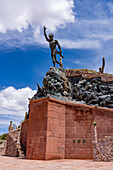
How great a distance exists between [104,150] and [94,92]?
956 inches

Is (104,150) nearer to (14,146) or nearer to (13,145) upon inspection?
(14,146)

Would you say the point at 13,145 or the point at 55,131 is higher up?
the point at 55,131

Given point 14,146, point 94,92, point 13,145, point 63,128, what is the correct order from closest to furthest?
point 63,128, point 14,146, point 13,145, point 94,92

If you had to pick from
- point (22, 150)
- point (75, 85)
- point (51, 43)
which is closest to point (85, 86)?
point (75, 85)

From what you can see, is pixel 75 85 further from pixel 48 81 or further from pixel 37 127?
pixel 37 127

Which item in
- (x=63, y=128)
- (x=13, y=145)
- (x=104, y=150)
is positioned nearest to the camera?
(x=104, y=150)

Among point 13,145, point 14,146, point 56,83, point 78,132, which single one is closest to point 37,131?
point 78,132

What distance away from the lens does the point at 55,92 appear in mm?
15141

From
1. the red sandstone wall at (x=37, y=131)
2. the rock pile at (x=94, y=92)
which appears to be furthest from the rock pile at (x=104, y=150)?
the rock pile at (x=94, y=92)

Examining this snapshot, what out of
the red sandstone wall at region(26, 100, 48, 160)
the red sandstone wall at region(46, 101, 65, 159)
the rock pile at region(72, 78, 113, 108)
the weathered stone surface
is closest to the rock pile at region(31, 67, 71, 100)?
the red sandstone wall at region(46, 101, 65, 159)

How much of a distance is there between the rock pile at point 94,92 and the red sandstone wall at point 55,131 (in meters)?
20.2

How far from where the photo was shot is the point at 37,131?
10.3 meters

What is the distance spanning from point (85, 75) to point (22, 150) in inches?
861

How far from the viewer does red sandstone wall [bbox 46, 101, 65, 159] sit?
32.2 ft
